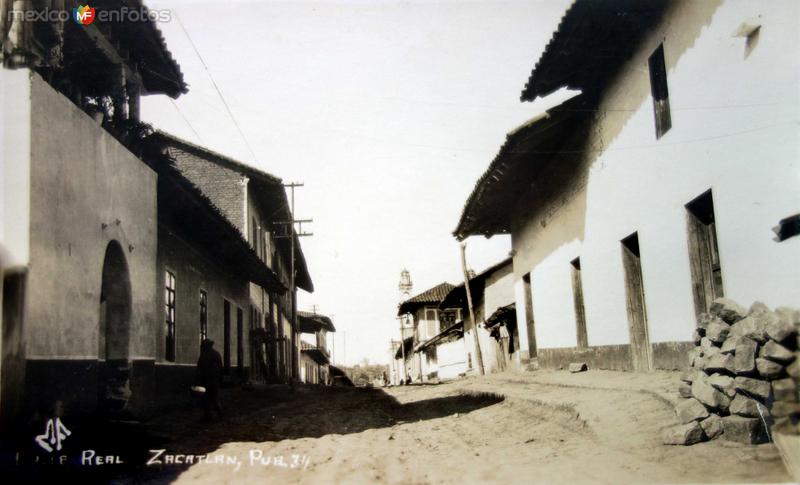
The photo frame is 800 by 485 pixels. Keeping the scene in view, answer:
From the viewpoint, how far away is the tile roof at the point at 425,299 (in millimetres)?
43406

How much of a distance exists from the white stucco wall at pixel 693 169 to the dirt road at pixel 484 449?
1497 millimetres

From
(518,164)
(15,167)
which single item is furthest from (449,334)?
(15,167)

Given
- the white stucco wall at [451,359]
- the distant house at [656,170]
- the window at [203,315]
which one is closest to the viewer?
the distant house at [656,170]

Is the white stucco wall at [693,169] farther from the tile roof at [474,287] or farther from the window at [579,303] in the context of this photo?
the tile roof at [474,287]

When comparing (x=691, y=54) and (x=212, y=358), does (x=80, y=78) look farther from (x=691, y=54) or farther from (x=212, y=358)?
(x=691, y=54)

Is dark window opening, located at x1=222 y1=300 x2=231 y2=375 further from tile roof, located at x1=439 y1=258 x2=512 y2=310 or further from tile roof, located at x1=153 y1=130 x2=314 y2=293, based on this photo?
tile roof, located at x1=439 y1=258 x2=512 y2=310

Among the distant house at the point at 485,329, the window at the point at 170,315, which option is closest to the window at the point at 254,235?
the distant house at the point at 485,329

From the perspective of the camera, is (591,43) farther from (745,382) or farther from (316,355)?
(316,355)

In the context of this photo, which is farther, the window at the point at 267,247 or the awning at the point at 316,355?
the awning at the point at 316,355

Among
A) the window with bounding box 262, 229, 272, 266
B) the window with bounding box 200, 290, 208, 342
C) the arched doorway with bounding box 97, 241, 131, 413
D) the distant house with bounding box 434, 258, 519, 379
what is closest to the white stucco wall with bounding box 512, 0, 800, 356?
the arched doorway with bounding box 97, 241, 131, 413

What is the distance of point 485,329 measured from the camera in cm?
2466

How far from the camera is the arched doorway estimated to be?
25.7ft

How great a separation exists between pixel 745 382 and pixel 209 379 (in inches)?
288

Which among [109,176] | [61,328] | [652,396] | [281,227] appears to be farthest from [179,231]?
[281,227]
